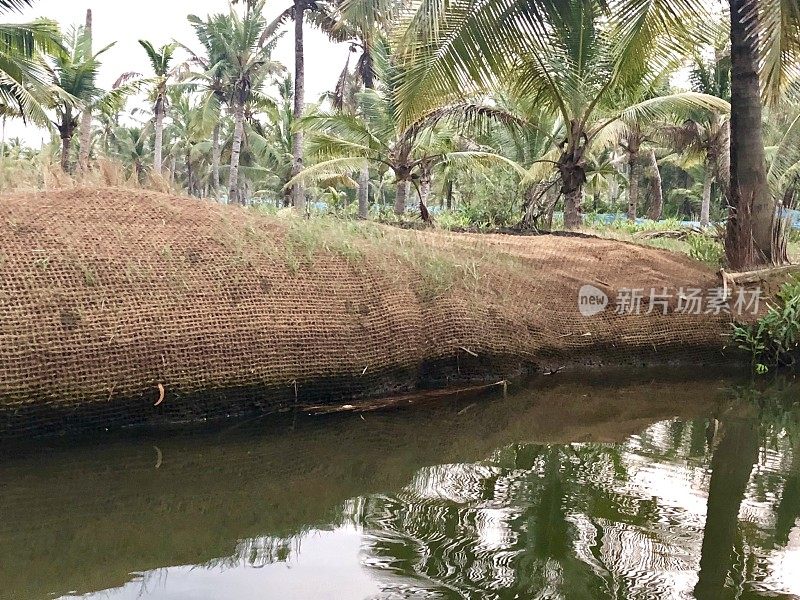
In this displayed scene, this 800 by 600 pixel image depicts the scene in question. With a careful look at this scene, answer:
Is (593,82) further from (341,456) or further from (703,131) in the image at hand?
(703,131)

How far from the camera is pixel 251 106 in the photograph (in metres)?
25.2

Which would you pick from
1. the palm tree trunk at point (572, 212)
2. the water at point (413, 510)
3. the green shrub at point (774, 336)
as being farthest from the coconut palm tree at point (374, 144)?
the water at point (413, 510)

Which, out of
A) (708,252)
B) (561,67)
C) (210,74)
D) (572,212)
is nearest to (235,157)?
(210,74)

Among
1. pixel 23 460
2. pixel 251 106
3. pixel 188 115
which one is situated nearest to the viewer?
pixel 23 460

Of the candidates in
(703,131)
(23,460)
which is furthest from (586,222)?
(23,460)

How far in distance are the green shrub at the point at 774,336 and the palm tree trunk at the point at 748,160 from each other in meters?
0.67

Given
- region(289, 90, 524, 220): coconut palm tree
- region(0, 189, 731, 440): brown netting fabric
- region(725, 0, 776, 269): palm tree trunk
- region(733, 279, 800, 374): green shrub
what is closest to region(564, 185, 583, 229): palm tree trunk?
region(289, 90, 524, 220): coconut palm tree

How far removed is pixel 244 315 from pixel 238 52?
18.0 m

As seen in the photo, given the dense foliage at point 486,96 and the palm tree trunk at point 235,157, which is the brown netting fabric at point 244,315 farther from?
the palm tree trunk at point 235,157

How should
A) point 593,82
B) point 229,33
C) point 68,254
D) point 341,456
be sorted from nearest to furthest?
point 341,456
point 68,254
point 593,82
point 229,33

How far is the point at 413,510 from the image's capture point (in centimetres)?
275

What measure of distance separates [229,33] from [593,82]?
45.5 feet

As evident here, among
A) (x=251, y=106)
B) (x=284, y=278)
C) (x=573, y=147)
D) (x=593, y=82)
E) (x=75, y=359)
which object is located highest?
(x=251, y=106)

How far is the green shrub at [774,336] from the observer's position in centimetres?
578
